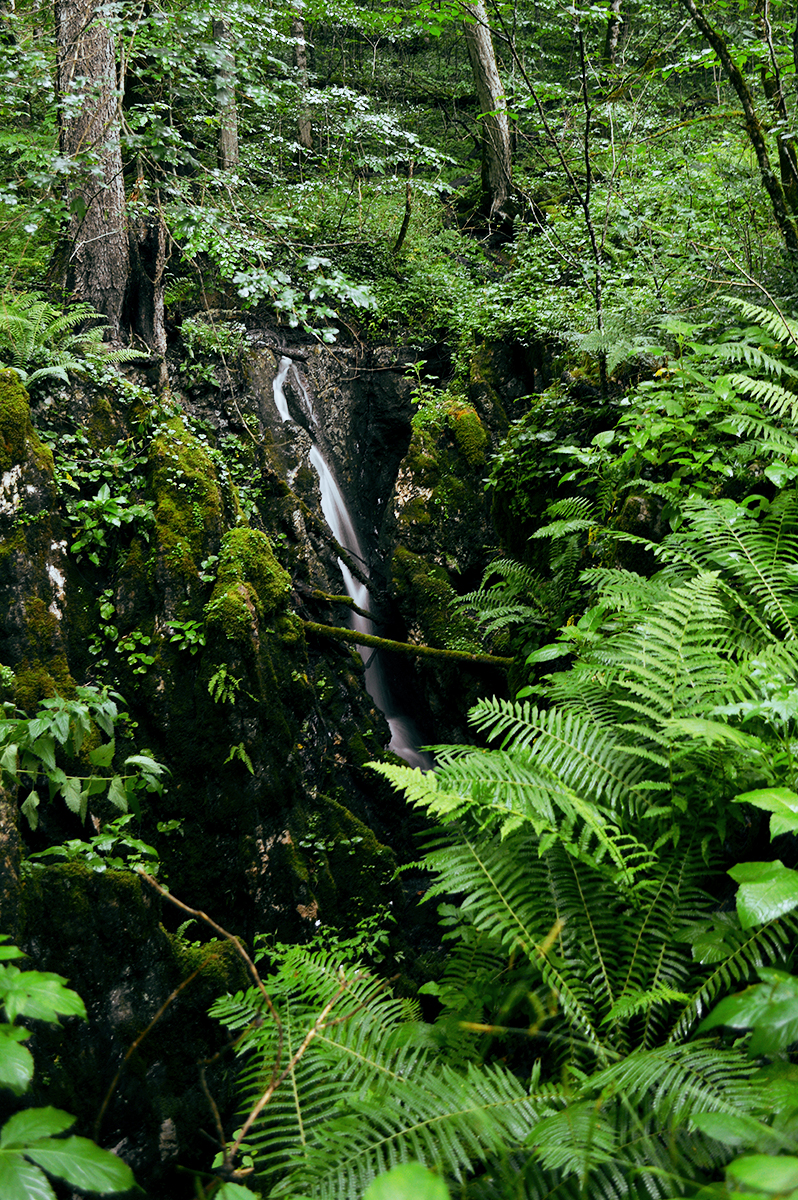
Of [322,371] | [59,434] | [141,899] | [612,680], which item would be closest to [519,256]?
[322,371]

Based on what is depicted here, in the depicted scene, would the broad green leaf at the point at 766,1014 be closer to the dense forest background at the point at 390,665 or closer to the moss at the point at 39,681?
the dense forest background at the point at 390,665

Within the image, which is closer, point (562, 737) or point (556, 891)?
point (556, 891)

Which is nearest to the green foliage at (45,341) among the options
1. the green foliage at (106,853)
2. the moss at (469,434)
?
the green foliage at (106,853)

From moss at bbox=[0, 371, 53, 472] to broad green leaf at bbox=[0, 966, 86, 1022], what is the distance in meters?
3.86

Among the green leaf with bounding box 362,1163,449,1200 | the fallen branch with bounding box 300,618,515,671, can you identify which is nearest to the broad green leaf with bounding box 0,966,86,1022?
the green leaf with bounding box 362,1163,449,1200

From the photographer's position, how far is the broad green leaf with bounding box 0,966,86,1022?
49.6 inches

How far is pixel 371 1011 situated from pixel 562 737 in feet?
3.95

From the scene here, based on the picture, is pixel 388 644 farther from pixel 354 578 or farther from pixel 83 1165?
pixel 83 1165

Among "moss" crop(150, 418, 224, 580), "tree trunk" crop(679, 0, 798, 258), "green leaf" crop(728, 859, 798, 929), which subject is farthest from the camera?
"moss" crop(150, 418, 224, 580)

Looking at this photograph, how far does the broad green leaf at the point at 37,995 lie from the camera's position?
4.14 ft

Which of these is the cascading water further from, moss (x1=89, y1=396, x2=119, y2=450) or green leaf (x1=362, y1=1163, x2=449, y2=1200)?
green leaf (x1=362, y1=1163, x2=449, y2=1200)

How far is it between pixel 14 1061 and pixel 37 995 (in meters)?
0.15

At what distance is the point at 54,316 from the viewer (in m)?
5.31

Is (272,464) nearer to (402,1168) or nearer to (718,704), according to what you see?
(718,704)
